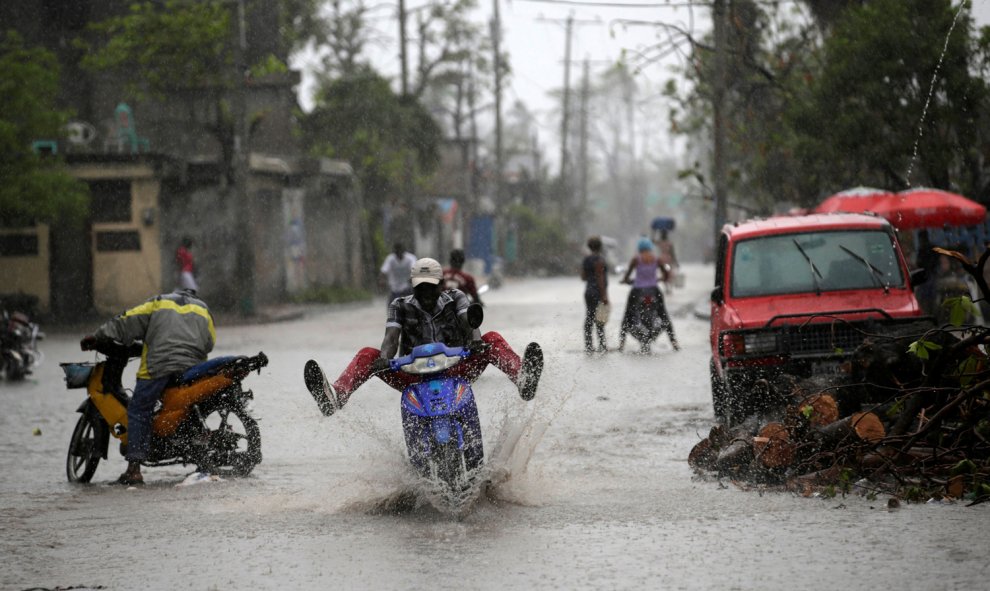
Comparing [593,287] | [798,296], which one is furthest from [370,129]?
[798,296]

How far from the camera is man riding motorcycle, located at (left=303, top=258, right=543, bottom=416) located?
809 cm

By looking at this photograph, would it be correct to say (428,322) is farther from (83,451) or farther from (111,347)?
(83,451)

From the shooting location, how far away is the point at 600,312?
64.9ft

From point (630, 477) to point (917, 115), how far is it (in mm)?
13780

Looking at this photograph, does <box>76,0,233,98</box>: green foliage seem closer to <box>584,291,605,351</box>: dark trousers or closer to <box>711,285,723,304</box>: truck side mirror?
<box>584,291,605,351</box>: dark trousers

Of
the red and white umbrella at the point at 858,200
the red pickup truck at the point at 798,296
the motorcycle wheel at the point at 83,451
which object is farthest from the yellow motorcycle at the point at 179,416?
the red and white umbrella at the point at 858,200

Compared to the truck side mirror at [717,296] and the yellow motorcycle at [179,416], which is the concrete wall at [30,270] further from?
the yellow motorcycle at [179,416]

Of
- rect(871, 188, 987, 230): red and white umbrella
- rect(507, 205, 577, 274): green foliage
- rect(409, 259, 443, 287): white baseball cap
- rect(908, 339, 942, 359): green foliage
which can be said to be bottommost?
rect(507, 205, 577, 274): green foliage

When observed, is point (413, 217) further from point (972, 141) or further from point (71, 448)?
point (71, 448)

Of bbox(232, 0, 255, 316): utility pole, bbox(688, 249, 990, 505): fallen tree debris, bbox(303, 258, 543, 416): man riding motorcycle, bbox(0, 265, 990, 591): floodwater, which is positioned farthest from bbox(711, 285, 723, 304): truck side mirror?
bbox(232, 0, 255, 316): utility pole

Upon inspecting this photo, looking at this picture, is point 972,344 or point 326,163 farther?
point 326,163

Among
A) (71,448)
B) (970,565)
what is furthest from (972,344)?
→ (71,448)

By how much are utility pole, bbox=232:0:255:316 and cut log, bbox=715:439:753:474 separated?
2335 cm

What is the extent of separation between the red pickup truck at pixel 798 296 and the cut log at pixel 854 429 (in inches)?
72.7
